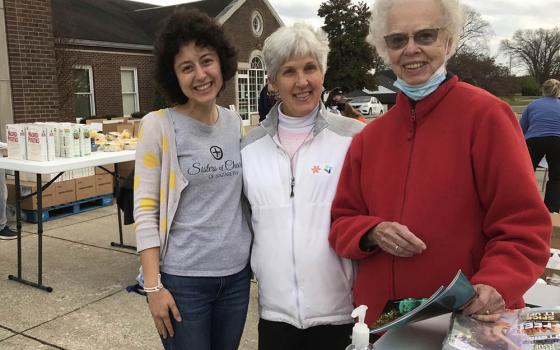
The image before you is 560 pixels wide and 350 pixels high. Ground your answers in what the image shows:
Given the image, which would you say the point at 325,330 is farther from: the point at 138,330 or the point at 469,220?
the point at 138,330

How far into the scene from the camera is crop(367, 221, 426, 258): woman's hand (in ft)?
4.75

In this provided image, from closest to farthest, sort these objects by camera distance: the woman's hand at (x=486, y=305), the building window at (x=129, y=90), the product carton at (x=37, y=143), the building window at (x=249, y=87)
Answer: the woman's hand at (x=486, y=305)
the product carton at (x=37, y=143)
the building window at (x=129, y=90)
the building window at (x=249, y=87)

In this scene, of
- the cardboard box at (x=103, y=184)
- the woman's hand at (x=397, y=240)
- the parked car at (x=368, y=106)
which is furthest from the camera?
the parked car at (x=368, y=106)

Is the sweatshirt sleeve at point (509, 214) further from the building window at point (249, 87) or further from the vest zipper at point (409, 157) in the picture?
the building window at point (249, 87)

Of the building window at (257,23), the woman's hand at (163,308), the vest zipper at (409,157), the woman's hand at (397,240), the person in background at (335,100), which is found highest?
the building window at (257,23)

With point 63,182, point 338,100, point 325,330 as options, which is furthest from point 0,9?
point 325,330

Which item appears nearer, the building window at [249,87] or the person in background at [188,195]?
the person in background at [188,195]

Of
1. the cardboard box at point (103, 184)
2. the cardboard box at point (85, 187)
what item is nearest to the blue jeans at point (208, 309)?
the cardboard box at point (85, 187)

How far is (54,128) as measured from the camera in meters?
4.57

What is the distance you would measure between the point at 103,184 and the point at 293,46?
6.36 m

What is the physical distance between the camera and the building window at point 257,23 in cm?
2641

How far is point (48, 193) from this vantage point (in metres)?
6.69

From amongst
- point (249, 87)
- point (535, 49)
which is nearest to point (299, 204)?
point (249, 87)

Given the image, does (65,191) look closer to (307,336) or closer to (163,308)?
(163,308)
